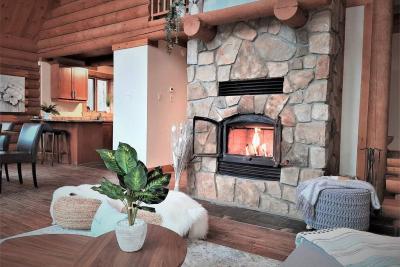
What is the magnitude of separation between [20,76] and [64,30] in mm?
1632

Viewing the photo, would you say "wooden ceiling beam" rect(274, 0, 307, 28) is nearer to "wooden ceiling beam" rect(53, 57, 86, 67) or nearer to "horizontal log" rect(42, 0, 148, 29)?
"horizontal log" rect(42, 0, 148, 29)

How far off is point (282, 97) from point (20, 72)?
6298mm

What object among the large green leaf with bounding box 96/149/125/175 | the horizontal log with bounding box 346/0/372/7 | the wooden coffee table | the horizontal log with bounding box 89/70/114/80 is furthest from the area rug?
the horizontal log with bounding box 89/70/114/80

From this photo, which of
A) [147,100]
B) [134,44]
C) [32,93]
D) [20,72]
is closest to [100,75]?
[32,93]

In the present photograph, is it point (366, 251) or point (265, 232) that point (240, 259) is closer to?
point (265, 232)

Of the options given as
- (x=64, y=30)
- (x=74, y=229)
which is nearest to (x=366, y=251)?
(x=74, y=229)

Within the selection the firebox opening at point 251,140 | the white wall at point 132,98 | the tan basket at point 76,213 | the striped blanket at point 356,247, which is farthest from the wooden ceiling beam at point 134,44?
the striped blanket at point 356,247

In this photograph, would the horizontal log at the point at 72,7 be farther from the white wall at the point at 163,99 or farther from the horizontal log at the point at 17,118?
the horizontal log at the point at 17,118

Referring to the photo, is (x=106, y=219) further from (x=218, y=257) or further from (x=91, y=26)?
(x=91, y=26)

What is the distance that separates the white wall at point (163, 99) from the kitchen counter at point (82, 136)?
6.36ft

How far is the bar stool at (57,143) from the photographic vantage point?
261 inches

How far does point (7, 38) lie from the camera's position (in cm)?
698

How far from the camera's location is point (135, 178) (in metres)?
1.29

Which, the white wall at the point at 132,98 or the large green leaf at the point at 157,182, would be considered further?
the white wall at the point at 132,98
